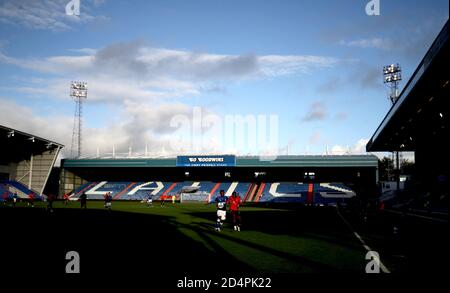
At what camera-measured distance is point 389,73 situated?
58625 mm

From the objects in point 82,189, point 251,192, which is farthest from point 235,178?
point 82,189

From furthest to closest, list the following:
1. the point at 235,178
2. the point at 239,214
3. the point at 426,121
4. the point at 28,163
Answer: the point at 235,178, the point at 28,163, the point at 426,121, the point at 239,214

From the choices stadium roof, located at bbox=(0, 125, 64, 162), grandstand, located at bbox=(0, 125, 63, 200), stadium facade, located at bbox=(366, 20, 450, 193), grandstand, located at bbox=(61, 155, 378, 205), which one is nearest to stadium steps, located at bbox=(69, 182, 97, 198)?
grandstand, located at bbox=(61, 155, 378, 205)

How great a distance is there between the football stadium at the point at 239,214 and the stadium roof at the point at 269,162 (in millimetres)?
176

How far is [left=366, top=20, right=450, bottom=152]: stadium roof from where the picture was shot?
19495mm

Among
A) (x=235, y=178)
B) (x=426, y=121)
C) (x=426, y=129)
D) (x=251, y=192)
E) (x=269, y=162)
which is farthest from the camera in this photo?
(x=235, y=178)

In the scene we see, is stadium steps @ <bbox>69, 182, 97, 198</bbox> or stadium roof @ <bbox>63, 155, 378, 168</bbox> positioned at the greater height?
stadium roof @ <bbox>63, 155, 378, 168</bbox>

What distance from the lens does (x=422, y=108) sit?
28906 mm

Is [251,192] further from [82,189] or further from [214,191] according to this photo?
[82,189]

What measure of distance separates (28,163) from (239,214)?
1861 inches

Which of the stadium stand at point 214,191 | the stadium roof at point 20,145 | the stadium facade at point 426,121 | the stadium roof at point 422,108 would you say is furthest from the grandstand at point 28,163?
the stadium facade at point 426,121

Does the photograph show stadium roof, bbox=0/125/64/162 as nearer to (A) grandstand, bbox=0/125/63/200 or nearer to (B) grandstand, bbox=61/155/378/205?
(A) grandstand, bbox=0/125/63/200

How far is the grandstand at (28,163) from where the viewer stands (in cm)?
5566
